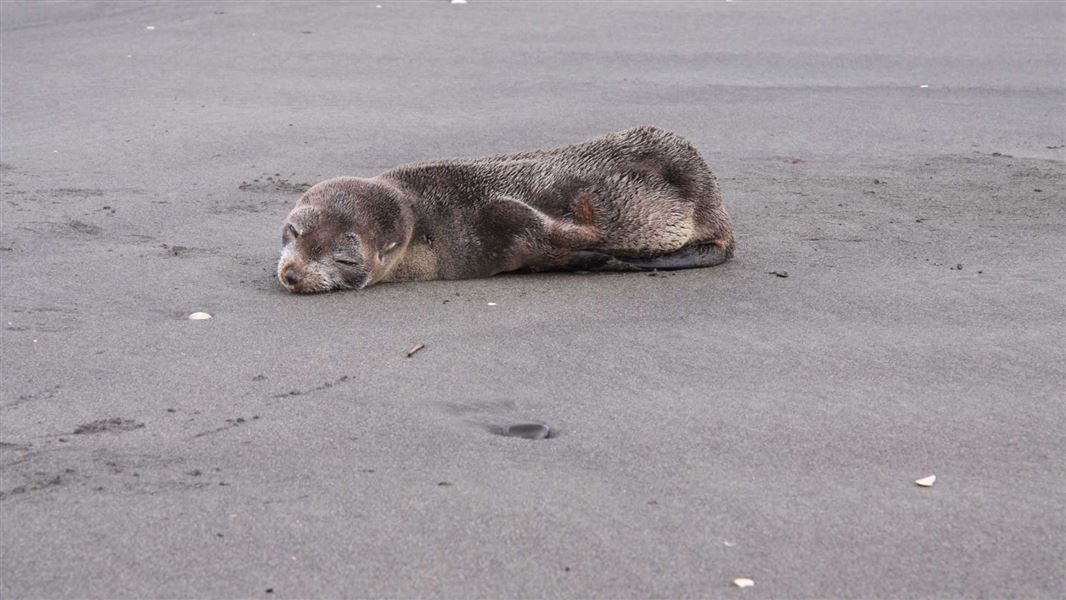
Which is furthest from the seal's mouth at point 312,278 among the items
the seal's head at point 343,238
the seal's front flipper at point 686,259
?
the seal's front flipper at point 686,259

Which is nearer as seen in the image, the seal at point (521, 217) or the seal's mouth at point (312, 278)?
the seal's mouth at point (312, 278)

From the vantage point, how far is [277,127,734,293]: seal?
630 cm

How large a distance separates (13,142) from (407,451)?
602 cm

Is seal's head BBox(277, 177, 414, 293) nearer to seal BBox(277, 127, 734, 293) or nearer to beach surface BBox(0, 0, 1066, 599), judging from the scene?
seal BBox(277, 127, 734, 293)

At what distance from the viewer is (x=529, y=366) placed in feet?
16.6

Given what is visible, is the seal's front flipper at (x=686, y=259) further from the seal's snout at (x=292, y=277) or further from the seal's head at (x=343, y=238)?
the seal's snout at (x=292, y=277)

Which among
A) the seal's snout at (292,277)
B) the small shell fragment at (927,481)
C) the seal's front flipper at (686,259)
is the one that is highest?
the seal's snout at (292,277)

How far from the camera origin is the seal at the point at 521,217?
6.30 meters

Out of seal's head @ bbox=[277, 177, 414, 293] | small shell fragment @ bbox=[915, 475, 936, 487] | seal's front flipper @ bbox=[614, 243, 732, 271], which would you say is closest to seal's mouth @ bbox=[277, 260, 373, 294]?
seal's head @ bbox=[277, 177, 414, 293]

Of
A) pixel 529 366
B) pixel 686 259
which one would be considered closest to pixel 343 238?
pixel 529 366

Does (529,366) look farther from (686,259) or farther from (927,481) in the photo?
(686,259)

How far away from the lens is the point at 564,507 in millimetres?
3799

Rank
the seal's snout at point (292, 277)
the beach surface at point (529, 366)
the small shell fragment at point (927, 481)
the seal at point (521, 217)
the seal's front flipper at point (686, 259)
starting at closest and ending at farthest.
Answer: the beach surface at point (529, 366) < the small shell fragment at point (927, 481) < the seal's snout at point (292, 277) < the seal at point (521, 217) < the seal's front flipper at point (686, 259)

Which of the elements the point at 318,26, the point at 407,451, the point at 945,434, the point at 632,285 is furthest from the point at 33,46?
the point at 945,434
